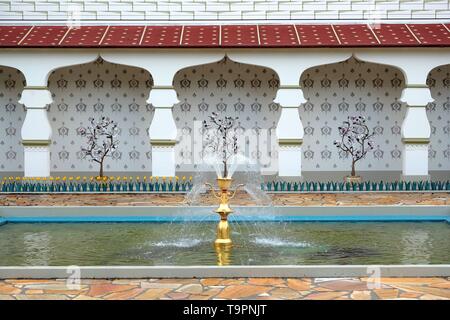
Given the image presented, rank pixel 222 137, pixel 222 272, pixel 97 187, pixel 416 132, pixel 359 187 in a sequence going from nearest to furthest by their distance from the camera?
pixel 222 272 < pixel 359 187 < pixel 97 187 < pixel 416 132 < pixel 222 137

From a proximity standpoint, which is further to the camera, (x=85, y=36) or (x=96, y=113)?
(x=96, y=113)

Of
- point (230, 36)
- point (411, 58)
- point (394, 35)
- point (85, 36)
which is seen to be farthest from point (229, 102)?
point (411, 58)

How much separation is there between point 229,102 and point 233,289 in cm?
1229

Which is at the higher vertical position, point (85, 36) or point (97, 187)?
point (85, 36)

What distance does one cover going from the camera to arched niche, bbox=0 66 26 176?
59.0 ft

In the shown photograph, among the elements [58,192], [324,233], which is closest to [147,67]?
[58,192]

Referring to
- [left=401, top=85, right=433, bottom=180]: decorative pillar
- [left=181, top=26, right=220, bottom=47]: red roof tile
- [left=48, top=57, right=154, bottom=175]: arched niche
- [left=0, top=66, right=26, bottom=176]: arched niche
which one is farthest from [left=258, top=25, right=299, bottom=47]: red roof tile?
[left=0, top=66, right=26, bottom=176]: arched niche

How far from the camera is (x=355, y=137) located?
17500 millimetres

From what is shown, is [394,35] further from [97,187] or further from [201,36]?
→ [97,187]

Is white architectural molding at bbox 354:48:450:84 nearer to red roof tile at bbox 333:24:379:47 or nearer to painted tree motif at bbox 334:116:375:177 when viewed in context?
red roof tile at bbox 333:24:379:47

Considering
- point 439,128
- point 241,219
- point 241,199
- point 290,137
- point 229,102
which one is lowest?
point 241,219

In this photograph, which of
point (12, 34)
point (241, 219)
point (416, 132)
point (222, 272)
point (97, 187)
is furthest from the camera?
point (12, 34)

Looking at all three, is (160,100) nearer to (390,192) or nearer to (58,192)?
(58,192)
